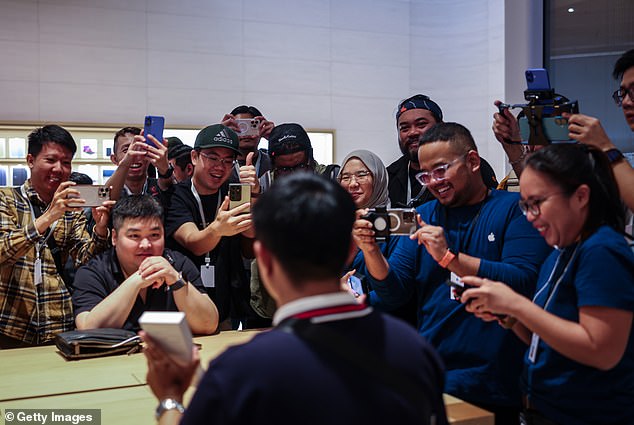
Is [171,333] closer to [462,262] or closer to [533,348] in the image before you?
[533,348]

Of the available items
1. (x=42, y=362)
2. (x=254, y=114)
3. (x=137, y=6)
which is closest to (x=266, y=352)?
(x=42, y=362)

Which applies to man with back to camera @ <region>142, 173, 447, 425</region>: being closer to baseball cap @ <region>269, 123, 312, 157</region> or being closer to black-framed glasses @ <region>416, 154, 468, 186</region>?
black-framed glasses @ <region>416, 154, 468, 186</region>

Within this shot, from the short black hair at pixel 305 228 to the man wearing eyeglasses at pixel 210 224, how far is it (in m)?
2.08

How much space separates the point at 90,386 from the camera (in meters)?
2.27

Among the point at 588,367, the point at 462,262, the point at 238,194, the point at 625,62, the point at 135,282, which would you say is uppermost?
the point at 625,62

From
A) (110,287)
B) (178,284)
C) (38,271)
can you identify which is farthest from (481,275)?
(38,271)

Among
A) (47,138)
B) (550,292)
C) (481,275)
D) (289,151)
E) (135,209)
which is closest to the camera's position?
(550,292)

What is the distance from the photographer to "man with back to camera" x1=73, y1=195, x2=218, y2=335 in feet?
9.27

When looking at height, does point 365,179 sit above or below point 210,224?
above

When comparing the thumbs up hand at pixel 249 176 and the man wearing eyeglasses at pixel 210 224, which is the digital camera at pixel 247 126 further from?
the thumbs up hand at pixel 249 176

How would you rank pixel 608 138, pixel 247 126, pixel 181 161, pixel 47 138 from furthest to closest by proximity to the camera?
pixel 181 161 < pixel 247 126 < pixel 47 138 < pixel 608 138

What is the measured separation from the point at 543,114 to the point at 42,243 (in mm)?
2278

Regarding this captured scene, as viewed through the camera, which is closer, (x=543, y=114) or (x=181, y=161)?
(x=543, y=114)

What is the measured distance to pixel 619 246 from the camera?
1.70 metres
